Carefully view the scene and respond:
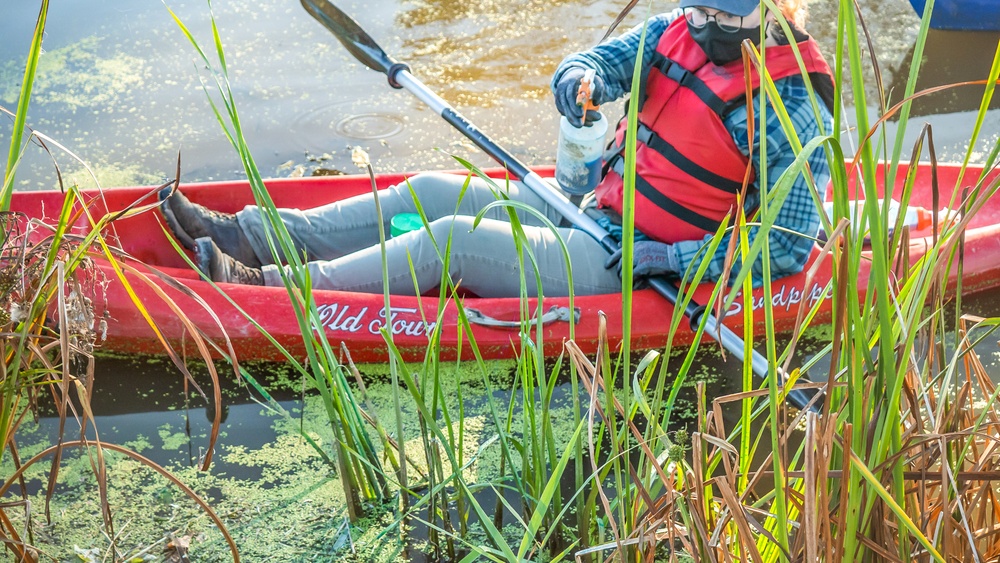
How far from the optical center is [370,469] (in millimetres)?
1499

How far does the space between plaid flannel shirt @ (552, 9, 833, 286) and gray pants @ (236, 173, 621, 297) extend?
0.26m

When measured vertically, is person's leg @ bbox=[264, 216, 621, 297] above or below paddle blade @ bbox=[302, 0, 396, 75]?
below

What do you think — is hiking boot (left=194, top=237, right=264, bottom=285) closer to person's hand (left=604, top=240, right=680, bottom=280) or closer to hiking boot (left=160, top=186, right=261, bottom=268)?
hiking boot (left=160, top=186, right=261, bottom=268)

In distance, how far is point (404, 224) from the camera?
229cm

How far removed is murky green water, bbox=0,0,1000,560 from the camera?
3.07 m

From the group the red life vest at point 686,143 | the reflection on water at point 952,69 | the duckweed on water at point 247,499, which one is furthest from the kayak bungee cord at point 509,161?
the reflection on water at point 952,69

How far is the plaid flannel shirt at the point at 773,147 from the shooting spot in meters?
1.88

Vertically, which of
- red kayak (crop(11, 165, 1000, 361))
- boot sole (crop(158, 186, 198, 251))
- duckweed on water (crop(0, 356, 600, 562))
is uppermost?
boot sole (crop(158, 186, 198, 251))

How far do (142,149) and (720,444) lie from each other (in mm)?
2689

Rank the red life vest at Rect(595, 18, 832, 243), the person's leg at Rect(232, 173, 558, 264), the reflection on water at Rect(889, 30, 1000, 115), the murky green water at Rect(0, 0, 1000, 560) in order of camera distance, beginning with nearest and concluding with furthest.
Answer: the red life vest at Rect(595, 18, 832, 243) < the person's leg at Rect(232, 173, 558, 264) < the murky green water at Rect(0, 0, 1000, 560) < the reflection on water at Rect(889, 30, 1000, 115)

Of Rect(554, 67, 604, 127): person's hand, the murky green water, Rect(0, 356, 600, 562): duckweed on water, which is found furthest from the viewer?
the murky green water

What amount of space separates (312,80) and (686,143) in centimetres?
193

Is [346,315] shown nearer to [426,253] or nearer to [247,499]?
[426,253]

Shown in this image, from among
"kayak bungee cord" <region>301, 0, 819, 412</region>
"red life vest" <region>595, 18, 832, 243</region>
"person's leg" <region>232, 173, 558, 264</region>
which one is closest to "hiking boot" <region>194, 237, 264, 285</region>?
"person's leg" <region>232, 173, 558, 264</region>
